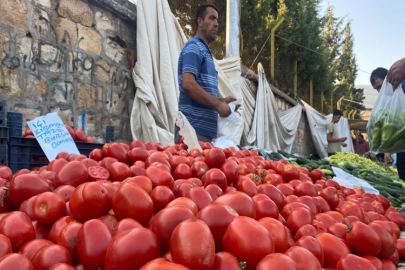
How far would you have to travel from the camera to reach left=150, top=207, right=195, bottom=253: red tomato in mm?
1003

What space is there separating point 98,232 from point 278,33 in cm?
1523

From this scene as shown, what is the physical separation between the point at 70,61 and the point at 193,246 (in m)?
3.85

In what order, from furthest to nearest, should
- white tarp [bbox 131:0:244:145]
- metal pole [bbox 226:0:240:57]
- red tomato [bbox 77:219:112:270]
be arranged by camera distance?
metal pole [bbox 226:0:240:57] < white tarp [bbox 131:0:244:145] < red tomato [bbox 77:219:112:270]

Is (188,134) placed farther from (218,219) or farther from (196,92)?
(218,219)

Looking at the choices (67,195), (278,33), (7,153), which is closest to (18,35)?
(7,153)

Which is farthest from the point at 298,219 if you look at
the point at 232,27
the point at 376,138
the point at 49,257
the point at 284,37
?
the point at 284,37

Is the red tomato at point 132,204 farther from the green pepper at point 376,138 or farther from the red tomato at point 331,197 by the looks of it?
the green pepper at point 376,138

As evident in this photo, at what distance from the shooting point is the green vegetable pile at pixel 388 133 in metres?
3.41

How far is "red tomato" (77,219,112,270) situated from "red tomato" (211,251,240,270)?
0.34 metres

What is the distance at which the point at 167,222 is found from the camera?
3.31 ft

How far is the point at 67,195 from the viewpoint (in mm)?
1366

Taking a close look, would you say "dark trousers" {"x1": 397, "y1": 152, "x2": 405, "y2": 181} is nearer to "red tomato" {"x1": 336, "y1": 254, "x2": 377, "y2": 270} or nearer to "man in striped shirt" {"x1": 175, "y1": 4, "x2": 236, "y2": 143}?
"man in striped shirt" {"x1": 175, "y1": 4, "x2": 236, "y2": 143}

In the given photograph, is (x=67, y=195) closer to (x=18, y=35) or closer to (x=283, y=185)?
(x=283, y=185)

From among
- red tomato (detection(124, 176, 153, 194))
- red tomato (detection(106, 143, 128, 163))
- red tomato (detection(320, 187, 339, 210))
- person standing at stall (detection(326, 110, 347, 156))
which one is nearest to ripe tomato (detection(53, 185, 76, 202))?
red tomato (detection(124, 176, 153, 194))
